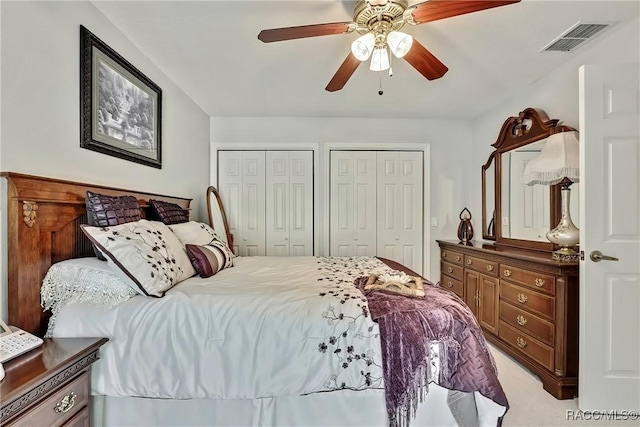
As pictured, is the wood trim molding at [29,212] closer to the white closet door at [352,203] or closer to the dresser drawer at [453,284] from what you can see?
the white closet door at [352,203]

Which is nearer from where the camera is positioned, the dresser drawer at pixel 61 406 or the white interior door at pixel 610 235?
the dresser drawer at pixel 61 406

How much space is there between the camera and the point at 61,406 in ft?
3.77

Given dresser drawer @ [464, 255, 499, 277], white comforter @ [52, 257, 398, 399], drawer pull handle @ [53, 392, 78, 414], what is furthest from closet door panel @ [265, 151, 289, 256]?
drawer pull handle @ [53, 392, 78, 414]

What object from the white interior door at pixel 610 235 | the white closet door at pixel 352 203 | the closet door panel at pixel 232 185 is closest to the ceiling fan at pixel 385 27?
the white interior door at pixel 610 235

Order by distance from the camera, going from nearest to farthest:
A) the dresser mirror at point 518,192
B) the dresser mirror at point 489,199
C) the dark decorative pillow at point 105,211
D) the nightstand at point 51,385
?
the nightstand at point 51,385 → the dark decorative pillow at point 105,211 → the dresser mirror at point 518,192 → the dresser mirror at point 489,199

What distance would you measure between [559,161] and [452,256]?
157cm

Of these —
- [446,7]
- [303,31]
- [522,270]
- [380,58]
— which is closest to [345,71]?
[380,58]

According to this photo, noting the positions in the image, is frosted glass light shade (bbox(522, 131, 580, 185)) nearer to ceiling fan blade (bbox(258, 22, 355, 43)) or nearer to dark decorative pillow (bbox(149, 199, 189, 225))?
ceiling fan blade (bbox(258, 22, 355, 43))

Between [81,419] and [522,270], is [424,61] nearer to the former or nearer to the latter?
[522,270]

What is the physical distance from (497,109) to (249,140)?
9.54 feet

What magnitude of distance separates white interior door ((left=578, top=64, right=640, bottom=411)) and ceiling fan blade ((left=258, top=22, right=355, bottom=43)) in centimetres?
148

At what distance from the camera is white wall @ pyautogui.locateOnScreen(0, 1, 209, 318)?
1329mm

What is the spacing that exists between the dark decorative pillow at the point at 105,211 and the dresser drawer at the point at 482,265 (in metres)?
2.84

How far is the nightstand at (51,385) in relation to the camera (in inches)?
37.7
